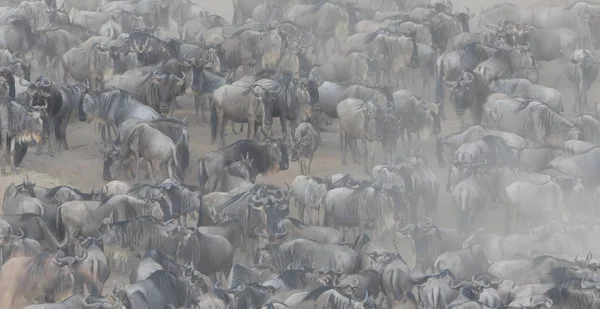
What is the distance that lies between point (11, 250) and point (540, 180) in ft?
27.6

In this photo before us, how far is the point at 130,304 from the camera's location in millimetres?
19266

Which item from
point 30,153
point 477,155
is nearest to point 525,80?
point 477,155

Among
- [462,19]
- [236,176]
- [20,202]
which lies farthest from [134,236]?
[462,19]

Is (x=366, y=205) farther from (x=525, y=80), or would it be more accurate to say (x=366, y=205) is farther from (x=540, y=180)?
(x=525, y=80)

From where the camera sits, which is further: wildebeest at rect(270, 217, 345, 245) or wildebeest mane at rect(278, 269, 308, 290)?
wildebeest at rect(270, 217, 345, 245)

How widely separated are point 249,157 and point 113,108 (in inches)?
107

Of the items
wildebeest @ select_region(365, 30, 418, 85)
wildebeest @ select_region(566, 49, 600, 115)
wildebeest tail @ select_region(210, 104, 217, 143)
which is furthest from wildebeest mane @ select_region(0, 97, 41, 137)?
wildebeest @ select_region(566, 49, 600, 115)

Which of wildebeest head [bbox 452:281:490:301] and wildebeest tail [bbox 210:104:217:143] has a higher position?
wildebeest head [bbox 452:281:490:301]

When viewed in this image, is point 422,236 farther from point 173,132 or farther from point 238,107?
point 238,107

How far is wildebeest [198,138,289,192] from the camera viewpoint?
25.4 meters

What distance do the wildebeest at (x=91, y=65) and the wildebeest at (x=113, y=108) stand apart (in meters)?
2.33

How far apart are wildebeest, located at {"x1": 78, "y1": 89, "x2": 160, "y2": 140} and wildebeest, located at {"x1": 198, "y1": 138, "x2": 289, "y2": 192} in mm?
1769

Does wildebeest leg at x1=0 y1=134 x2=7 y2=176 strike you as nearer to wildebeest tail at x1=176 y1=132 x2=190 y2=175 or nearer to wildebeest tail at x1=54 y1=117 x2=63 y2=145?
wildebeest tail at x1=54 y1=117 x2=63 y2=145

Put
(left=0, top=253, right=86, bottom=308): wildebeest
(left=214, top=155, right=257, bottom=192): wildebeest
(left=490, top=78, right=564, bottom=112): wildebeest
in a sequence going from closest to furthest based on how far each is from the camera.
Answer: (left=0, top=253, right=86, bottom=308): wildebeest, (left=214, top=155, right=257, bottom=192): wildebeest, (left=490, top=78, right=564, bottom=112): wildebeest
